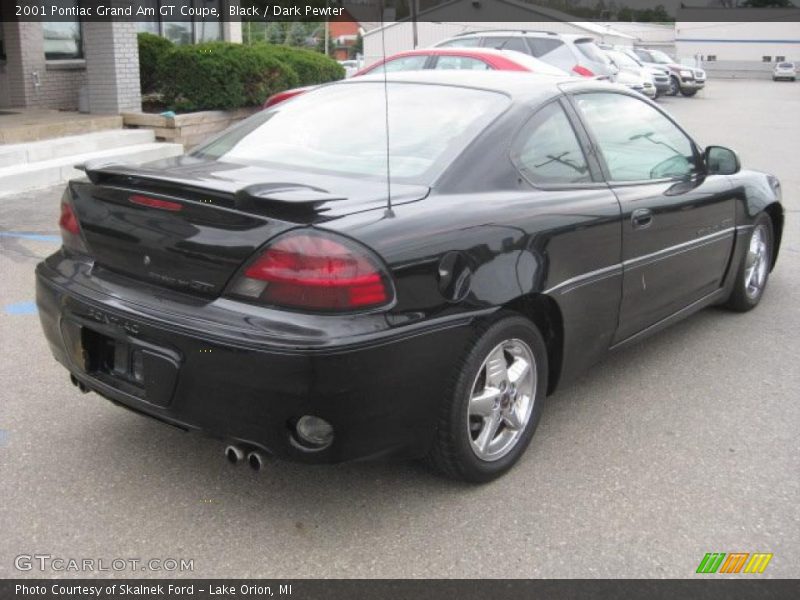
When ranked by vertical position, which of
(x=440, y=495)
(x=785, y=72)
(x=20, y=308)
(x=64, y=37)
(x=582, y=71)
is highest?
(x=785, y=72)

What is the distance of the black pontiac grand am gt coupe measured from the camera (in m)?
2.76

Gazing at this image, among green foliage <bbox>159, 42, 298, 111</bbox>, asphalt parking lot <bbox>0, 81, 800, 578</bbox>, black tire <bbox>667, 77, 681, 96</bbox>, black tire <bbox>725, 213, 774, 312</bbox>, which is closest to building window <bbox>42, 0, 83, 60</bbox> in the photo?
green foliage <bbox>159, 42, 298, 111</bbox>

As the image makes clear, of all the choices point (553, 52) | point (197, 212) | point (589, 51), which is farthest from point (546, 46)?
point (197, 212)

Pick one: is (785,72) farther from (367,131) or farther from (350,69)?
(367,131)

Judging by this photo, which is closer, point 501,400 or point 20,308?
point 501,400

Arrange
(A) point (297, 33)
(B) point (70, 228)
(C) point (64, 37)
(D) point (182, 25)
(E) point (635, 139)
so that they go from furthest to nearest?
(A) point (297, 33) → (D) point (182, 25) → (C) point (64, 37) → (E) point (635, 139) → (B) point (70, 228)

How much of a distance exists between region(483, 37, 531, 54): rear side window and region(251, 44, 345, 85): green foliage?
301 centimetres

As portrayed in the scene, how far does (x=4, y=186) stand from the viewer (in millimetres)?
8922

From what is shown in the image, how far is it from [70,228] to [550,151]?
80.4 inches

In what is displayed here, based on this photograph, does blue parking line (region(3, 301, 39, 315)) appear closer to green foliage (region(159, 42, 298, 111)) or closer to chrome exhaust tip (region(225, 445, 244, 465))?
chrome exhaust tip (region(225, 445, 244, 465))

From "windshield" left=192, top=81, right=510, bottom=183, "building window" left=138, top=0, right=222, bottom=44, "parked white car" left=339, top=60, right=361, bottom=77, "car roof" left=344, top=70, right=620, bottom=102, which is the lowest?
"windshield" left=192, top=81, right=510, bottom=183

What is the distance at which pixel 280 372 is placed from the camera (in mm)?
2693
